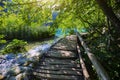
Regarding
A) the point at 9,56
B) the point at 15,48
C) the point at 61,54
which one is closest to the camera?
the point at 61,54

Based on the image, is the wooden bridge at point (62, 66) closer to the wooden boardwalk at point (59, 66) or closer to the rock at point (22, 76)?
the wooden boardwalk at point (59, 66)

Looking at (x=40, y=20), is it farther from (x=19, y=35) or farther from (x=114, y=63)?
(x=19, y=35)

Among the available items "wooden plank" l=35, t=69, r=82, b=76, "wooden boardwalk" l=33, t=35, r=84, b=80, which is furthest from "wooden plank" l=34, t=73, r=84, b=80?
"wooden plank" l=35, t=69, r=82, b=76

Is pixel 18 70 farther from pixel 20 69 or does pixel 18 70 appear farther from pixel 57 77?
pixel 57 77

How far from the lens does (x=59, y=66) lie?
6.53 meters

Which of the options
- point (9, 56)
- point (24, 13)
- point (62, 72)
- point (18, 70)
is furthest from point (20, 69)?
point (9, 56)

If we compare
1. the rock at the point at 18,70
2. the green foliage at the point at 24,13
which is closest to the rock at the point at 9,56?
the rock at the point at 18,70

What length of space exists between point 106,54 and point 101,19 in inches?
132

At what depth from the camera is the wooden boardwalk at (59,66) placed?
5.76m

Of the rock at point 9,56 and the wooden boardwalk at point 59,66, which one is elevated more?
the wooden boardwalk at point 59,66

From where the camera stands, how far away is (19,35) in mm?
15289

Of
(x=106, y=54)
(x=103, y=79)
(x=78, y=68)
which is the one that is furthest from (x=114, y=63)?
(x=103, y=79)

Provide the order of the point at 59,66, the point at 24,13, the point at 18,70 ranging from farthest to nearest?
the point at 18,70 → the point at 59,66 → the point at 24,13

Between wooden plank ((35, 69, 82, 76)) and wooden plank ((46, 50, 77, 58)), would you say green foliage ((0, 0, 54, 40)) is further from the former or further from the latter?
wooden plank ((35, 69, 82, 76))
